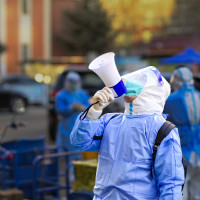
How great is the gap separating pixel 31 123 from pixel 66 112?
10865 millimetres

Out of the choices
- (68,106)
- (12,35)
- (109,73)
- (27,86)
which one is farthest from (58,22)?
(109,73)

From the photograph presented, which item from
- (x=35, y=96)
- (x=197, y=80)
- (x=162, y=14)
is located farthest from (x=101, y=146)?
(x=162, y=14)

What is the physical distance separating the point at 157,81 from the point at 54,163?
414 cm

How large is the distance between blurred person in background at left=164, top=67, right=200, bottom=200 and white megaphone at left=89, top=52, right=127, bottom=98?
2503 millimetres

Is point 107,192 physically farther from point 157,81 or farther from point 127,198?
point 157,81

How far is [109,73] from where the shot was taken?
3.03 metres

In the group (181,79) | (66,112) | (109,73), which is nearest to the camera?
(109,73)

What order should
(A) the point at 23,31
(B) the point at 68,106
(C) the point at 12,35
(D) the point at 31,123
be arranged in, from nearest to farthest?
Answer: (B) the point at 68,106 → (D) the point at 31,123 → (C) the point at 12,35 → (A) the point at 23,31

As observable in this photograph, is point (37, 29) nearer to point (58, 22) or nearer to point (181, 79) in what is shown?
point (58, 22)

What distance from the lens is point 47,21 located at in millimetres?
41781

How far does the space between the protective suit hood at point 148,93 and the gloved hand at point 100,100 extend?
237mm

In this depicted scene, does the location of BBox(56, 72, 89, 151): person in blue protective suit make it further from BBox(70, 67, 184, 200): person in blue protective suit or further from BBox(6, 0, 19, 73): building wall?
BBox(6, 0, 19, 73): building wall

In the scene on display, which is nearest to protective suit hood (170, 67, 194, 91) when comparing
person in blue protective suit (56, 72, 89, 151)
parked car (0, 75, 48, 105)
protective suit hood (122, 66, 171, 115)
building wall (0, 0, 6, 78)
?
protective suit hood (122, 66, 171, 115)

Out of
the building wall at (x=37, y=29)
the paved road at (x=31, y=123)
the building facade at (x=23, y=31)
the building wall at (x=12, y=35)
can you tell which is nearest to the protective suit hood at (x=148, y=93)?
the paved road at (x=31, y=123)
